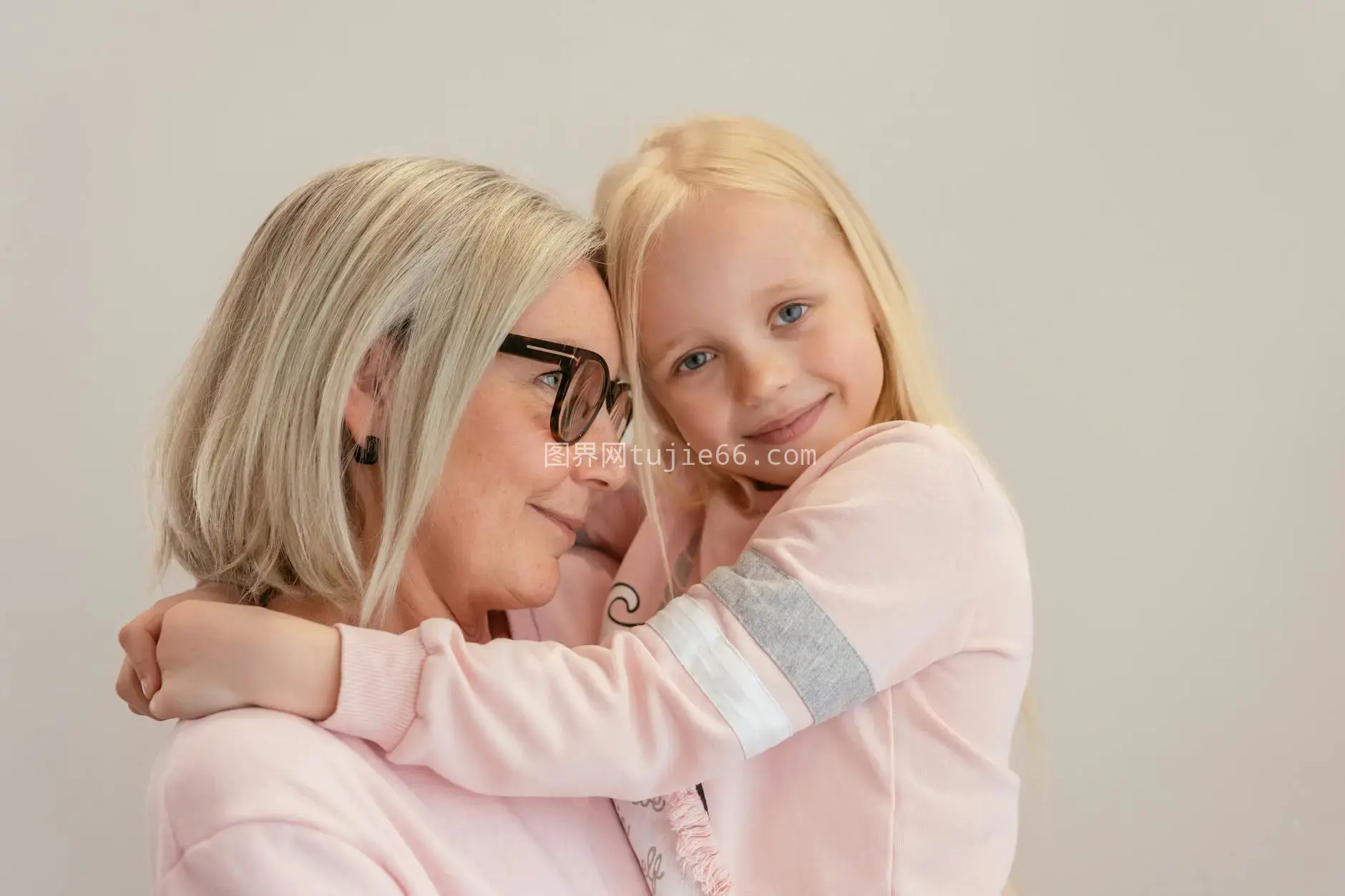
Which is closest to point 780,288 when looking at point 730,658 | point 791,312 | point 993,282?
point 791,312

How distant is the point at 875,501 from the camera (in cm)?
152

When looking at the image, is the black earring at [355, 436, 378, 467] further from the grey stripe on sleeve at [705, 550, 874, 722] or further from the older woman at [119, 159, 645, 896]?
the grey stripe on sleeve at [705, 550, 874, 722]

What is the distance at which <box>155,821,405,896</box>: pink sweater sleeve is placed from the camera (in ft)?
3.69

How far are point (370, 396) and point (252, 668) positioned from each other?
383 mm

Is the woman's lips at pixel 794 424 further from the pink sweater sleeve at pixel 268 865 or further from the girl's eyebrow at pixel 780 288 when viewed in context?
the pink sweater sleeve at pixel 268 865

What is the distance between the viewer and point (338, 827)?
1194 millimetres

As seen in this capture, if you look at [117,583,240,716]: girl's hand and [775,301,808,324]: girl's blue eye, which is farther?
[775,301,808,324]: girl's blue eye

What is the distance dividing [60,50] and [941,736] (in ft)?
6.70

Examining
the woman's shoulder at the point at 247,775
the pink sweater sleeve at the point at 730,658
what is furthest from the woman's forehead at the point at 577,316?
the woman's shoulder at the point at 247,775

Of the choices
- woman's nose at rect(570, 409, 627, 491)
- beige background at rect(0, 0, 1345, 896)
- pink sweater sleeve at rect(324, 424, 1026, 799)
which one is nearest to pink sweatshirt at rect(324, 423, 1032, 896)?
pink sweater sleeve at rect(324, 424, 1026, 799)

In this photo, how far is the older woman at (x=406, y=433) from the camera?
1423 millimetres

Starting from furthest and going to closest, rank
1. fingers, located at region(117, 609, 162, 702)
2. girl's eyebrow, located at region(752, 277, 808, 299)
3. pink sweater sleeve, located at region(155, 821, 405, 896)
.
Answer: girl's eyebrow, located at region(752, 277, 808, 299) → fingers, located at region(117, 609, 162, 702) → pink sweater sleeve, located at region(155, 821, 405, 896)

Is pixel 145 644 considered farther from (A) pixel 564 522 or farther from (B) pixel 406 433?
(A) pixel 564 522

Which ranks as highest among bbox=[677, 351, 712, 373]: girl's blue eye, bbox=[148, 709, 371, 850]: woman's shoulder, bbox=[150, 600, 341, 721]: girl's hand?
bbox=[677, 351, 712, 373]: girl's blue eye
